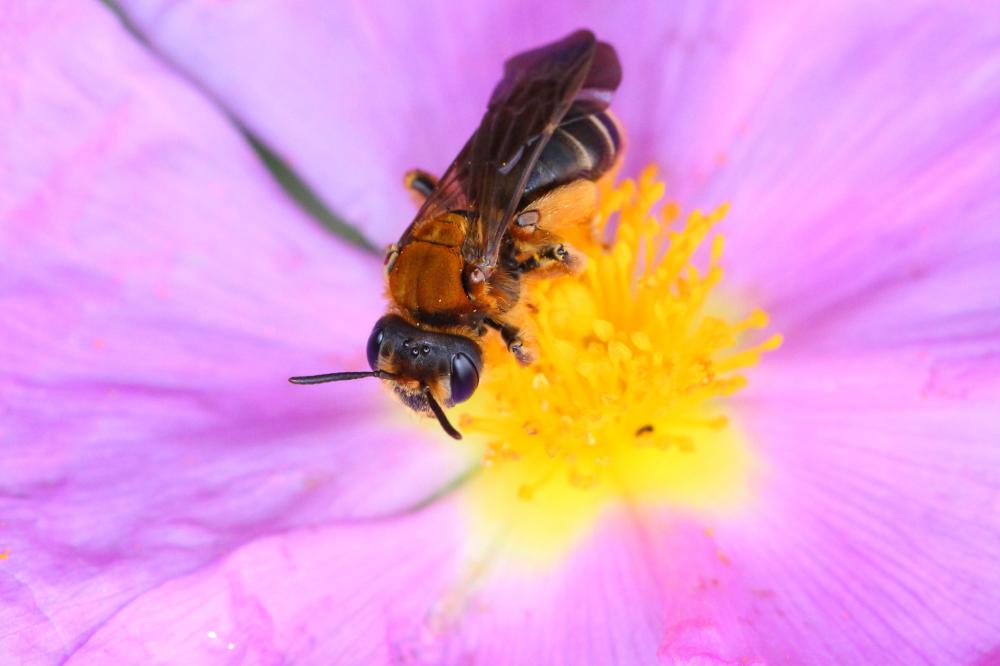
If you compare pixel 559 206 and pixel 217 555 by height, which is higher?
pixel 559 206

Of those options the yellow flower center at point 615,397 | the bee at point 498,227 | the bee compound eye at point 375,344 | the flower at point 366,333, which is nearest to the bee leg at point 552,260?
the bee at point 498,227

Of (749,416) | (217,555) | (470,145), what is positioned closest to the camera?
(470,145)

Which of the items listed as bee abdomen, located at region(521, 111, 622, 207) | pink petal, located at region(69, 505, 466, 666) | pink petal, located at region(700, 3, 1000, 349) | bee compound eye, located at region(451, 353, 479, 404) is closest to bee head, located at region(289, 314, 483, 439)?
bee compound eye, located at region(451, 353, 479, 404)

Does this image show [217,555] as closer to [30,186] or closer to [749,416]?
[30,186]

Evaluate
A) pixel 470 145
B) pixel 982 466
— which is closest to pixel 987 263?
pixel 982 466

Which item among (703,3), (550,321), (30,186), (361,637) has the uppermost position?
(30,186)

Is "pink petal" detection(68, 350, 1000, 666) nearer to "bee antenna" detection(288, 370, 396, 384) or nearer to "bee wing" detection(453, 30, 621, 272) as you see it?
"bee antenna" detection(288, 370, 396, 384)

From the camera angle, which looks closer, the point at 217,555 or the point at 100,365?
the point at 217,555
